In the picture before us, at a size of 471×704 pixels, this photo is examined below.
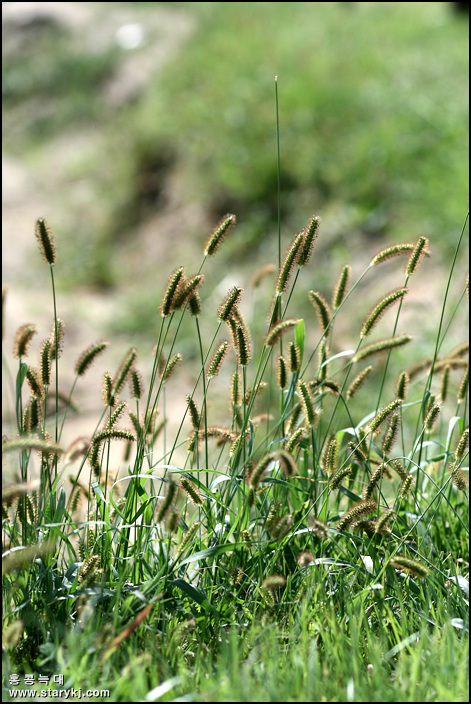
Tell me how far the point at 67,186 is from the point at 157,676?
7.32 meters

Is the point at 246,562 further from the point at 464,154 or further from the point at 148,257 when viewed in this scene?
the point at 148,257

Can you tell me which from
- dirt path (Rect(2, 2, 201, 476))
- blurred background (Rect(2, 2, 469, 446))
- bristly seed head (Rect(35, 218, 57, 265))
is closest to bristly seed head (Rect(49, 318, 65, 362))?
bristly seed head (Rect(35, 218, 57, 265))

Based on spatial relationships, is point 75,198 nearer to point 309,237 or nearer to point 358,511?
point 309,237

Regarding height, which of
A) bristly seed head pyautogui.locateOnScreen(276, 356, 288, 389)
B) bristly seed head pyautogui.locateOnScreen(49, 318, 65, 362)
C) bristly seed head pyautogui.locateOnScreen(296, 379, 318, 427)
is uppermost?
bristly seed head pyautogui.locateOnScreen(49, 318, 65, 362)

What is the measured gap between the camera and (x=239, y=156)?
627 centimetres

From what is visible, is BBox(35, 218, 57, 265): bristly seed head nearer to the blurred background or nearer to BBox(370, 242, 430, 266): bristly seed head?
BBox(370, 242, 430, 266): bristly seed head

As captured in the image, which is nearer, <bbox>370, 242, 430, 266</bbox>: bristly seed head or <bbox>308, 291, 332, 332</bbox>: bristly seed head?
<bbox>370, 242, 430, 266</bbox>: bristly seed head

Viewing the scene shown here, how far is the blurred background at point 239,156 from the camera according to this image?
214 inches

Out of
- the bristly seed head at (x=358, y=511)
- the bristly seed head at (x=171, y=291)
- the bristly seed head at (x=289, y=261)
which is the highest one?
the bristly seed head at (x=289, y=261)

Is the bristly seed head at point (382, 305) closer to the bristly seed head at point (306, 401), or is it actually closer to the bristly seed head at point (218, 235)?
the bristly seed head at point (306, 401)

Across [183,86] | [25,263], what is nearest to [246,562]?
[25,263]

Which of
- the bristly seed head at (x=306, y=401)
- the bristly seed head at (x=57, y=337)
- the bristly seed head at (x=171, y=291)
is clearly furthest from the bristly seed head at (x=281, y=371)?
the bristly seed head at (x=57, y=337)

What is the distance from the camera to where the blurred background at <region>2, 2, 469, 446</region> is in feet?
17.9

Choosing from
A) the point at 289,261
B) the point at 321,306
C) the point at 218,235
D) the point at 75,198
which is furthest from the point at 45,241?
the point at 75,198
